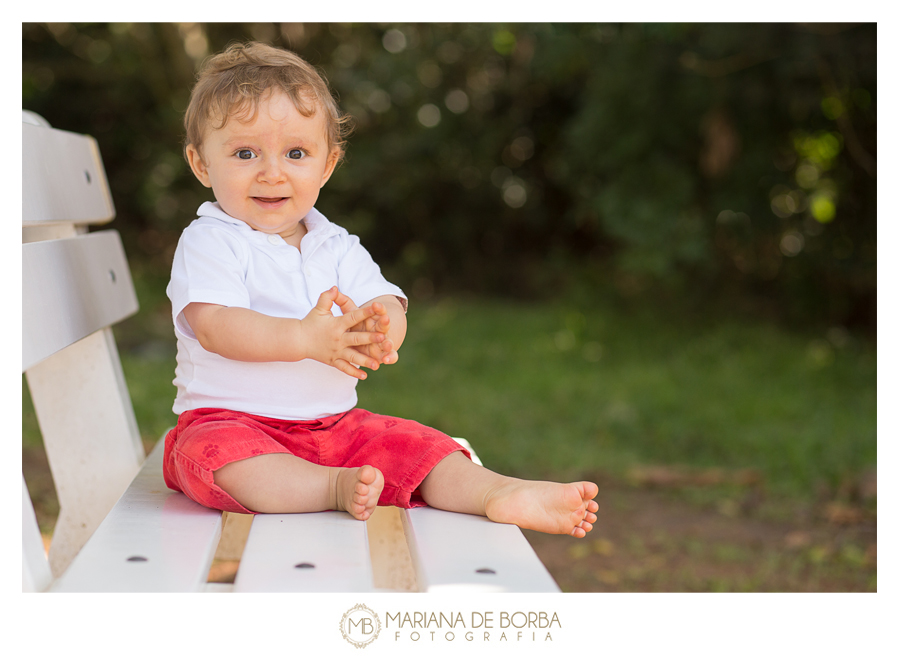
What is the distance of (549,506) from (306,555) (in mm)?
337

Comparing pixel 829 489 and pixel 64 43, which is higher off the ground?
pixel 64 43

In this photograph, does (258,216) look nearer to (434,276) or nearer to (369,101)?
(434,276)

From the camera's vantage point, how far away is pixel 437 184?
5027 millimetres

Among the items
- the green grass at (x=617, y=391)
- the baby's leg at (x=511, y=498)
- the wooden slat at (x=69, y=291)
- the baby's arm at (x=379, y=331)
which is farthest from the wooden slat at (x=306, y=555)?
the green grass at (x=617, y=391)

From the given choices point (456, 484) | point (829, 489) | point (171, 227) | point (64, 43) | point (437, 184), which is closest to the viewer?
point (456, 484)

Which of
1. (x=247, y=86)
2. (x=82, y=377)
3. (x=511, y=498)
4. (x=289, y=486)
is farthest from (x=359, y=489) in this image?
(x=82, y=377)

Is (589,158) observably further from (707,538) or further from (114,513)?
(114,513)

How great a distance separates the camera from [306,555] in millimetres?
1077

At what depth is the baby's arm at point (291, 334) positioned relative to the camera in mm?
1046
